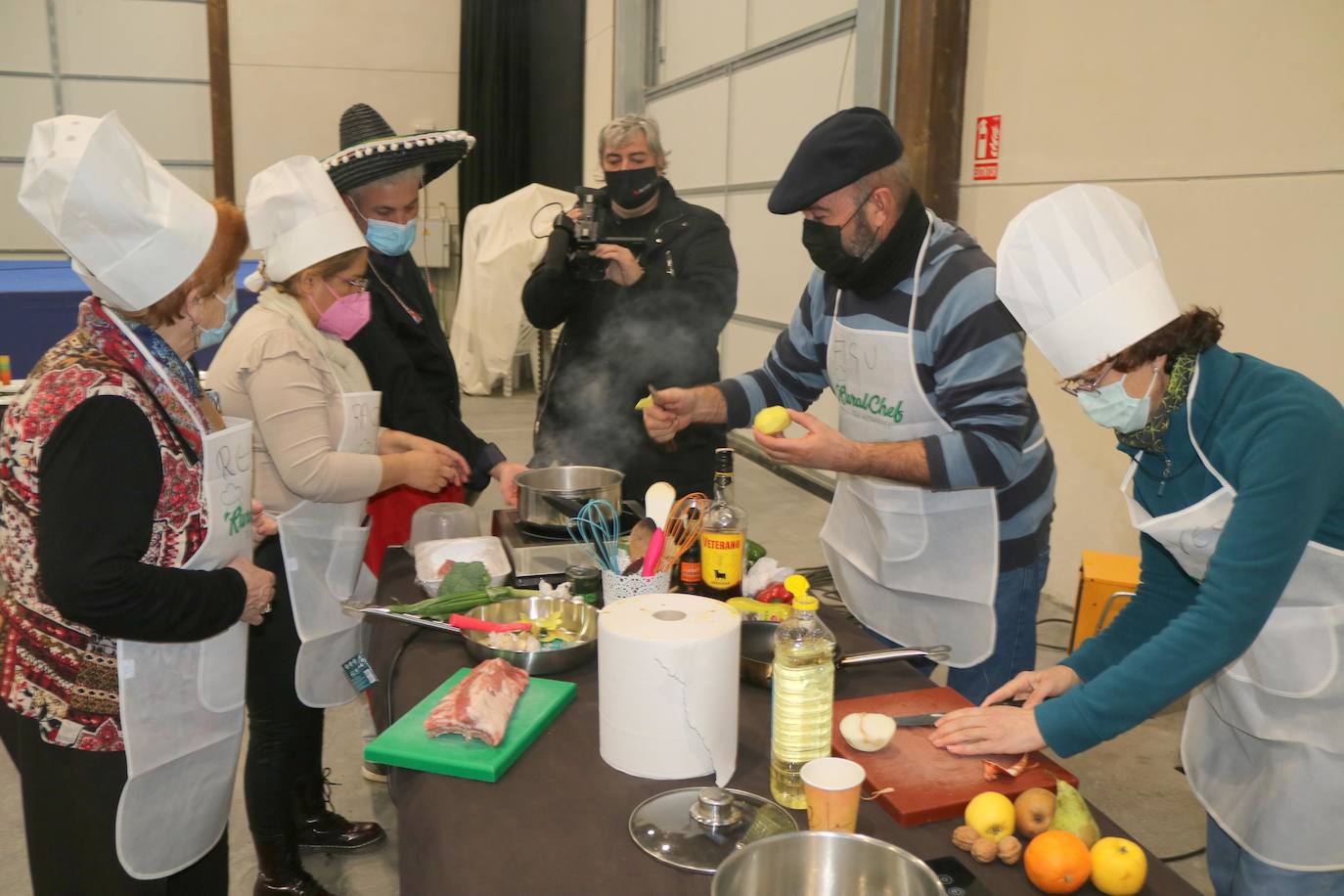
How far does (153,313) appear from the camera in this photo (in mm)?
1573

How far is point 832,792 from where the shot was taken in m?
1.19

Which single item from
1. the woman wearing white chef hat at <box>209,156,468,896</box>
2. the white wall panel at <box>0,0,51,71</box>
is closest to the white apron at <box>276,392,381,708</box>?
the woman wearing white chef hat at <box>209,156,468,896</box>

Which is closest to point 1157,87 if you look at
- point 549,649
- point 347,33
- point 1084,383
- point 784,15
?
point 1084,383

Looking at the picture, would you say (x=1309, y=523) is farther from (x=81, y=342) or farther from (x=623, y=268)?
(x=623, y=268)

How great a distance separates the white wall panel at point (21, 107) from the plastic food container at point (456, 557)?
347 inches

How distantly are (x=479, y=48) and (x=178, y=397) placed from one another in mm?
8758

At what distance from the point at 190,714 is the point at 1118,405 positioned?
1536 millimetres

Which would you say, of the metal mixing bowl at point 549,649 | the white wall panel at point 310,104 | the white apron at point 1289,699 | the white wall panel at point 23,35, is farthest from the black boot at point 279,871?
the white wall panel at point 23,35

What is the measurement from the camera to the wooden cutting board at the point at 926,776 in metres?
1.32

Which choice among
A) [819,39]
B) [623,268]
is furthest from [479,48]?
[623,268]

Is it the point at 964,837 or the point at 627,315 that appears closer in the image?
the point at 964,837

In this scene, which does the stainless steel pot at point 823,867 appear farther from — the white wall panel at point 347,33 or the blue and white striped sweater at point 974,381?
the white wall panel at point 347,33

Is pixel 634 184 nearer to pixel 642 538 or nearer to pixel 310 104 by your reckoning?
pixel 642 538

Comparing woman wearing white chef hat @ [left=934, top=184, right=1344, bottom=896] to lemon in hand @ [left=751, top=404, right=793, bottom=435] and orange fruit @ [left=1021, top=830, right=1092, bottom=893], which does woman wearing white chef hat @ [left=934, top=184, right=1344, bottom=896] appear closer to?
orange fruit @ [left=1021, top=830, right=1092, bottom=893]
